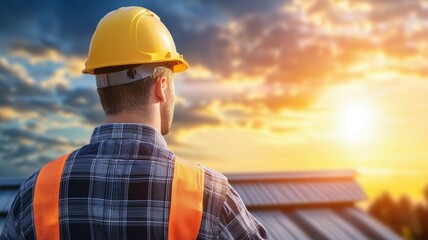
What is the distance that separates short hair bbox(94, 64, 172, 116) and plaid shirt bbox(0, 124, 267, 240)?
0.38 ft

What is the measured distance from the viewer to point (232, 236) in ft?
9.62

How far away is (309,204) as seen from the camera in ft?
31.4

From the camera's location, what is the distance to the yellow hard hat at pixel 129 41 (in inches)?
133

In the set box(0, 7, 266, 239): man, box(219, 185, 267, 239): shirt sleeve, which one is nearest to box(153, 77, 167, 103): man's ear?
box(0, 7, 266, 239): man

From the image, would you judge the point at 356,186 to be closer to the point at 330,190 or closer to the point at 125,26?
the point at 330,190

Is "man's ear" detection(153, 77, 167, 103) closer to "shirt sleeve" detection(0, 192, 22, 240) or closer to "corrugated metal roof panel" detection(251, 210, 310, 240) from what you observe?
"shirt sleeve" detection(0, 192, 22, 240)

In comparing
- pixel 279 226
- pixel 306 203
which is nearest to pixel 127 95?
pixel 279 226

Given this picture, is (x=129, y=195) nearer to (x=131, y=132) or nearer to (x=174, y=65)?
(x=131, y=132)

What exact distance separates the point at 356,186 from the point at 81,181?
776 centimetres

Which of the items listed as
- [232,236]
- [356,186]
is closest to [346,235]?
[356,186]

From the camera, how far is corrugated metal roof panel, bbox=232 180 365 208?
9.20 m

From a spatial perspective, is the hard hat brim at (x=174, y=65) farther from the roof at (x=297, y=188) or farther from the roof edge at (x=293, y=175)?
the roof edge at (x=293, y=175)

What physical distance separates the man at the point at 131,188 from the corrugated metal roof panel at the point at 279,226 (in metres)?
5.51

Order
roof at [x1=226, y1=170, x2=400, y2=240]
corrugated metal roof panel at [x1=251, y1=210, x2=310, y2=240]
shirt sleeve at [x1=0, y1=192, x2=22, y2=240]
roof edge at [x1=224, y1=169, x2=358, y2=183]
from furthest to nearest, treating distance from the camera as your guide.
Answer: roof edge at [x1=224, y1=169, x2=358, y2=183], roof at [x1=226, y1=170, x2=400, y2=240], corrugated metal roof panel at [x1=251, y1=210, x2=310, y2=240], shirt sleeve at [x1=0, y1=192, x2=22, y2=240]
